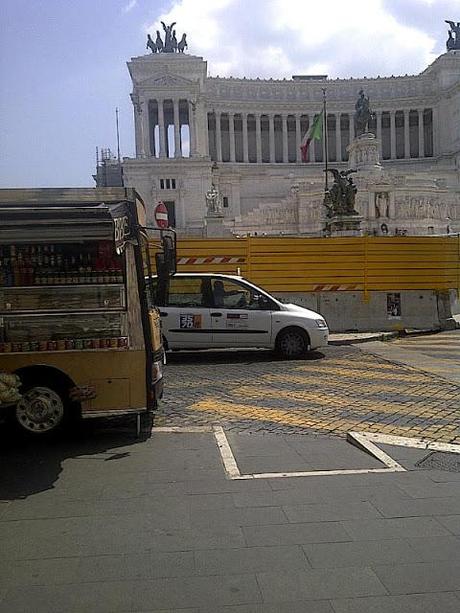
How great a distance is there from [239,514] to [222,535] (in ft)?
1.24

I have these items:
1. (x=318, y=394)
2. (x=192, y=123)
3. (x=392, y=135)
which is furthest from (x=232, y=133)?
(x=318, y=394)

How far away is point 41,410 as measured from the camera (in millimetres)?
6992

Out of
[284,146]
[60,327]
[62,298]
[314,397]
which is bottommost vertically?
[314,397]

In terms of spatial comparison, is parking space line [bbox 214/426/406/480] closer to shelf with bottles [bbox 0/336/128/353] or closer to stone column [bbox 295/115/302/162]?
shelf with bottles [bbox 0/336/128/353]

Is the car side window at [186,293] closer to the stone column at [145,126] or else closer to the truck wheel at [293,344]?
the truck wheel at [293,344]

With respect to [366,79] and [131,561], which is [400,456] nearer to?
[131,561]

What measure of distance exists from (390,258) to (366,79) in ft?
257

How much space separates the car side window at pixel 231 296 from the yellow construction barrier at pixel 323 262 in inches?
147

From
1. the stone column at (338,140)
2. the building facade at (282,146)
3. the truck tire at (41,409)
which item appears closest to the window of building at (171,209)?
the building facade at (282,146)

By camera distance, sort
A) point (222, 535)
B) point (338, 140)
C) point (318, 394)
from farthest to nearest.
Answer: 1. point (338, 140)
2. point (318, 394)
3. point (222, 535)

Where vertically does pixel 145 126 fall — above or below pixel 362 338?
above

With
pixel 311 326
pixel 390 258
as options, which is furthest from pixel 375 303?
pixel 311 326

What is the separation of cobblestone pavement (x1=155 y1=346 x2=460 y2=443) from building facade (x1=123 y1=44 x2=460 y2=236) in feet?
133

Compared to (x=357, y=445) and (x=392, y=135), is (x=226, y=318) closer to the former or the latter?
(x=357, y=445)
